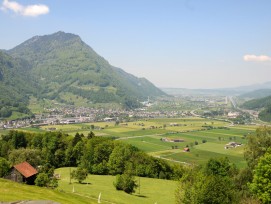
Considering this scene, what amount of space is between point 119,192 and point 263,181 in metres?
30.3

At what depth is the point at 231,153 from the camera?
535 ft

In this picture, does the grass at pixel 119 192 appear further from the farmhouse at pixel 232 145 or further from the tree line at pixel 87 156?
the farmhouse at pixel 232 145

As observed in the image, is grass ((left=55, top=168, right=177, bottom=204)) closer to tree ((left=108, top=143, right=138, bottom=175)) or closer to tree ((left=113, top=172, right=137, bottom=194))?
tree ((left=113, top=172, right=137, bottom=194))

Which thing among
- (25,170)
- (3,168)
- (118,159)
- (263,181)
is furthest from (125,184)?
(263,181)

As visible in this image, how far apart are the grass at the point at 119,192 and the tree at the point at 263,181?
19.9 metres

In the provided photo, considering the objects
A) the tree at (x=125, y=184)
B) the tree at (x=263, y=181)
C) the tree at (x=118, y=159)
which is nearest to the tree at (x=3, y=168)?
the tree at (x=125, y=184)

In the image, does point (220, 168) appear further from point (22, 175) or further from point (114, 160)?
point (22, 175)

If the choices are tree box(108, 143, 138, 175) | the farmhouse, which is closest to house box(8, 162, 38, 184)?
tree box(108, 143, 138, 175)

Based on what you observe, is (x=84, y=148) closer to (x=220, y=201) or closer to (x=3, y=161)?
(x=3, y=161)

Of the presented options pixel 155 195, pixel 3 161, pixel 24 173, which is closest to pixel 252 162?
pixel 155 195

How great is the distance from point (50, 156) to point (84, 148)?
430 inches

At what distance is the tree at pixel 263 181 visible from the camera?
53531 mm

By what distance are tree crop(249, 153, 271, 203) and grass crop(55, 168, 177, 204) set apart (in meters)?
19.9

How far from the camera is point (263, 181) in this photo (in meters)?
54.2
